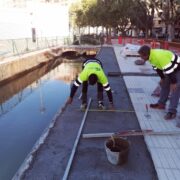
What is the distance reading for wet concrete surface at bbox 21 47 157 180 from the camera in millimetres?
4500

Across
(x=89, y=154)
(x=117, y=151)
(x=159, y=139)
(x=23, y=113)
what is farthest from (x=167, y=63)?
(x=23, y=113)

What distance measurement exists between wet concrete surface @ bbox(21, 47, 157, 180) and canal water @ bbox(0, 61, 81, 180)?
1.75 m

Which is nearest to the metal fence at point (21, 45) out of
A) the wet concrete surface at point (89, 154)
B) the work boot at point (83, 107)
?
the work boot at point (83, 107)

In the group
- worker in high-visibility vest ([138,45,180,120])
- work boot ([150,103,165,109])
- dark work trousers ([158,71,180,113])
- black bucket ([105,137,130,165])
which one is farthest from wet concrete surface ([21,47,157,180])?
worker in high-visibility vest ([138,45,180,120])

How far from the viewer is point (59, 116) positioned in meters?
7.25

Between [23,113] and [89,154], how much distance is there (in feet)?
23.4

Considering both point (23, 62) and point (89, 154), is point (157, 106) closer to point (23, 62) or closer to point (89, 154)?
point (89, 154)

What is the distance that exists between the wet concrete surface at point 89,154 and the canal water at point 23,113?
1.75m

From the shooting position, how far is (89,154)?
5.15 m

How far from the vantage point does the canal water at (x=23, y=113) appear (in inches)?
310

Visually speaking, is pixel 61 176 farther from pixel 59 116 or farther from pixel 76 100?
pixel 76 100

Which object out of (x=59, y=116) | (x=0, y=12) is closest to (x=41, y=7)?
(x=0, y=12)

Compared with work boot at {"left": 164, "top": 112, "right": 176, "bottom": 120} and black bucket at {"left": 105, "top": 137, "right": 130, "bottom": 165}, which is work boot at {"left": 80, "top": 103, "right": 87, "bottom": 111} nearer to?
work boot at {"left": 164, "top": 112, "right": 176, "bottom": 120}

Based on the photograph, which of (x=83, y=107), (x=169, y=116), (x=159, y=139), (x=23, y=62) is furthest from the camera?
(x=23, y=62)
